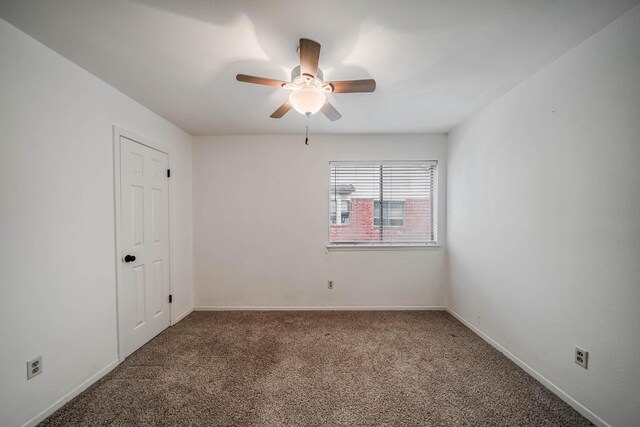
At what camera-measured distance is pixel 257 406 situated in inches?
61.7

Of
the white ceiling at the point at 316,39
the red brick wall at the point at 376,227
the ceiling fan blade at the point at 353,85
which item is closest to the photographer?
the white ceiling at the point at 316,39

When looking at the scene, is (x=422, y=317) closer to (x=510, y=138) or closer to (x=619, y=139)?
(x=510, y=138)

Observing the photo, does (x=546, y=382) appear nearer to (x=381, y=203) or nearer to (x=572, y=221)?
(x=572, y=221)

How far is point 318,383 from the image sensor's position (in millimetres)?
1769

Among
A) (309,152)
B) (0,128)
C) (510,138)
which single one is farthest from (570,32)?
(0,128)

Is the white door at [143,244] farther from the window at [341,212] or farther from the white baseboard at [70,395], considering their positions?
the window at [341,212]

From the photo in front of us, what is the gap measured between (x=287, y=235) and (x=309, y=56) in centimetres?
226

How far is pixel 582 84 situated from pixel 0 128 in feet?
11.5

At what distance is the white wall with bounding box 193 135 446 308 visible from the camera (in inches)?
123

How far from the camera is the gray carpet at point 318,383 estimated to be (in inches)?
58.6

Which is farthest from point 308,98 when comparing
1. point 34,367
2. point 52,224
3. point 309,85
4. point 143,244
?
point 34,367

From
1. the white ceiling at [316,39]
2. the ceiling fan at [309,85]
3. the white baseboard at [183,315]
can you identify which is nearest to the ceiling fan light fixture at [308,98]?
the ceiling fan at [309,85]

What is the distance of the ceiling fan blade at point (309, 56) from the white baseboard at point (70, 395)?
8.77ft

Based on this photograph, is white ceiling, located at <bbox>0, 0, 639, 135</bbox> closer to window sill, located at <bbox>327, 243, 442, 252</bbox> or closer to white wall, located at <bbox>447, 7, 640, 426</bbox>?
white wall, located at <bbox>447, 7, 640, 426</bbox>
